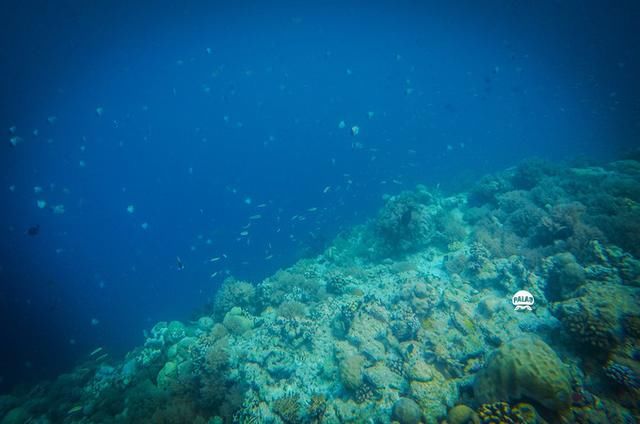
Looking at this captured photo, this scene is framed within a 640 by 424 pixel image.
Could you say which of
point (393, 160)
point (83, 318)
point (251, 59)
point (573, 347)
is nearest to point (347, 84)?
point (251, 59)

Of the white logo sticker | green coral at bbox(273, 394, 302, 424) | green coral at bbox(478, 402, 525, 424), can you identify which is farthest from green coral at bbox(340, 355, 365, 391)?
the white logo sticker

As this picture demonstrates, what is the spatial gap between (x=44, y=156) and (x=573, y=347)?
5307 centimetres

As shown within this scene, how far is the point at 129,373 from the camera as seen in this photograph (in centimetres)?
1089

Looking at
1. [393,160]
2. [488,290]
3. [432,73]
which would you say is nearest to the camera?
[488,290]

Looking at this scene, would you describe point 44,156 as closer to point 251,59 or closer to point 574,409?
point 251,59

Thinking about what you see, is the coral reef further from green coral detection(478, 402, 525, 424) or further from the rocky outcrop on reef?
green coral detection(478, 402, 525, 424)

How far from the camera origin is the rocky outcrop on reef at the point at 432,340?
15.2 feet

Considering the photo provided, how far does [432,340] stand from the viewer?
6.55 meters

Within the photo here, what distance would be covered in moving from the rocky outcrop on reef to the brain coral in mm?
19

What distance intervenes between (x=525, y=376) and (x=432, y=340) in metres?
2.46

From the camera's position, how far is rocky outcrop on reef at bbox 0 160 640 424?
4645 mm

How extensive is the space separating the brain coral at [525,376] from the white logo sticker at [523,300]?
114 inches

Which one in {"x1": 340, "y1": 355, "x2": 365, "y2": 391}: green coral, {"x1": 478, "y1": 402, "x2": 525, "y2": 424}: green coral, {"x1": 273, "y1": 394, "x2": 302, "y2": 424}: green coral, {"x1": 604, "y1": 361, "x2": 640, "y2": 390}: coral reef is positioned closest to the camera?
{"x1": 478, "y1": 402, "x2": 525, "y2": 424}: green coral

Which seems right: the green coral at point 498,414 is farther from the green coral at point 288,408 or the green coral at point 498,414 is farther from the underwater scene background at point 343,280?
the green coral at point 288,408
